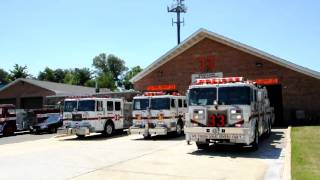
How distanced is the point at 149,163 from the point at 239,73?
59.4ft

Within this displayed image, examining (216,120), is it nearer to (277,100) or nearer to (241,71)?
(241,71)

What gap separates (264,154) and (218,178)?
465 cm

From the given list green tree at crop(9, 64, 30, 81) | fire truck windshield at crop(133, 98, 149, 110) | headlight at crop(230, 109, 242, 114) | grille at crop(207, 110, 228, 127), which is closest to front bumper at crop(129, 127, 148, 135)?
fire truck windshield at crop(133, 98, 149, 110)

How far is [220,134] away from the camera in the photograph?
44.9ft

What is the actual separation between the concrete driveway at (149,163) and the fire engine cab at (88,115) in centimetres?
521

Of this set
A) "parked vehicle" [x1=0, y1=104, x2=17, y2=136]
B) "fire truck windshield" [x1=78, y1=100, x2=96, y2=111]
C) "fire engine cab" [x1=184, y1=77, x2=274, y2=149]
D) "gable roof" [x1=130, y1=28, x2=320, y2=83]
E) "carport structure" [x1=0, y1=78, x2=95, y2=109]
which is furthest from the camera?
"carport structure" [x1=0, y1=78, x2=95, y2=109]

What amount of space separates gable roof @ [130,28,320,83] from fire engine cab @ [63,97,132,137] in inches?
372

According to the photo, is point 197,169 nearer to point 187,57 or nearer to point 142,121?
point 142,121

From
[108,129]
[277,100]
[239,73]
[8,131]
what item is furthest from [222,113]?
[8,131]

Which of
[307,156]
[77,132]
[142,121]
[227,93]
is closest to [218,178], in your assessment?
[307,156]

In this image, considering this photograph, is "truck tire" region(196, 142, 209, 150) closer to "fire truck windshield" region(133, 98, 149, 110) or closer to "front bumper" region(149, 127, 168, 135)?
"front bumper" region(149, 127, 168, 135)

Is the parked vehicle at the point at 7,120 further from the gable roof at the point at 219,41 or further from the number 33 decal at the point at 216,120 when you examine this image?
the number 33 decal at the point at 216,120

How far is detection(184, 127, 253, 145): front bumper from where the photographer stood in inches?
528

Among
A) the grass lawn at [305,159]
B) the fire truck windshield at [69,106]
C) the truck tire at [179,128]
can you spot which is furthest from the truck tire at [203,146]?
the fire truck windshield at [69,106]
